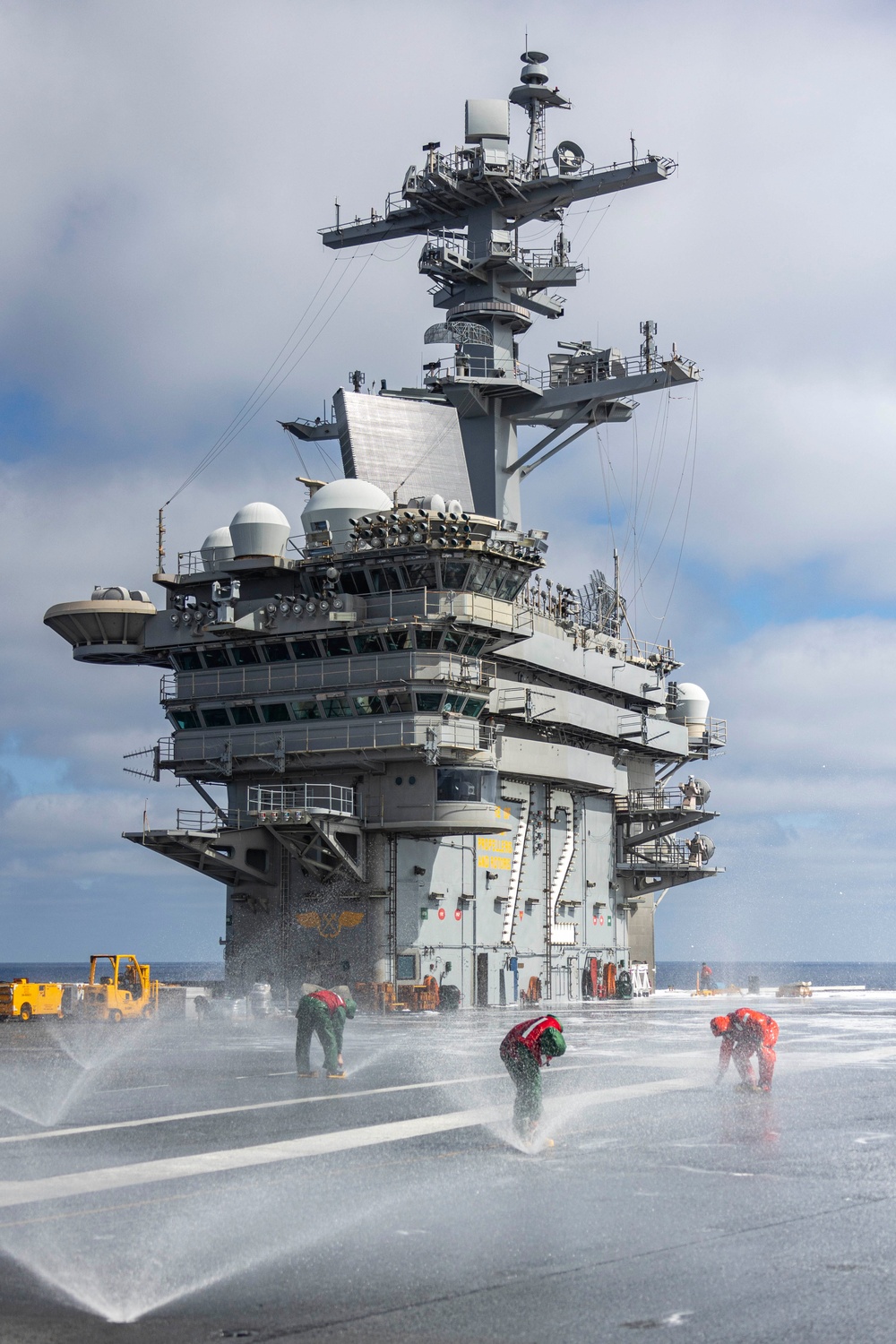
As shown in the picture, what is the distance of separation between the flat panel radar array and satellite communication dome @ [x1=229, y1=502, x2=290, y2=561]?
479 cm

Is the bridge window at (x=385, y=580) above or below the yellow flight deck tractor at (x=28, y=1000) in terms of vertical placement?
above

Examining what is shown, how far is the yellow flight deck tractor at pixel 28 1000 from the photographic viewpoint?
46.1m

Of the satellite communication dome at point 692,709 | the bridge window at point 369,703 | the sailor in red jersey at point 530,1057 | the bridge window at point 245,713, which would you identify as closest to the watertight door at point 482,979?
the bridge window at point 369,703

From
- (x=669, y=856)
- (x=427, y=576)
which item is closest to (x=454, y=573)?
(x=427, y=576)

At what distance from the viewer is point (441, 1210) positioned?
1279cm

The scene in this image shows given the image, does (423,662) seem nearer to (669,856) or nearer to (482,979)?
(482,979)

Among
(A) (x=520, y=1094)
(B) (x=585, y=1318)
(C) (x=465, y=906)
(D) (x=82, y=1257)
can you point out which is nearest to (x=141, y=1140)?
(A) (x=520, y=1094)

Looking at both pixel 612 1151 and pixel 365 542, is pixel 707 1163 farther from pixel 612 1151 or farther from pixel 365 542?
pixel 365 542

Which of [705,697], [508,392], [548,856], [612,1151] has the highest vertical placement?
[508,392]

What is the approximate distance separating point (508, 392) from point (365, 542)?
45.9ft

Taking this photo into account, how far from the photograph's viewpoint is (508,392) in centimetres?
6253

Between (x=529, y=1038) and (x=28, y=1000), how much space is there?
3454 centimetres

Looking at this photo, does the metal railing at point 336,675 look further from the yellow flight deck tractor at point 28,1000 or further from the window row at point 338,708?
the yellow flight deck tractor at point 28,1000

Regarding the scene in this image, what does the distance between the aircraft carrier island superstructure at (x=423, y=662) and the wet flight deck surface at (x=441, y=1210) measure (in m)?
26.7
